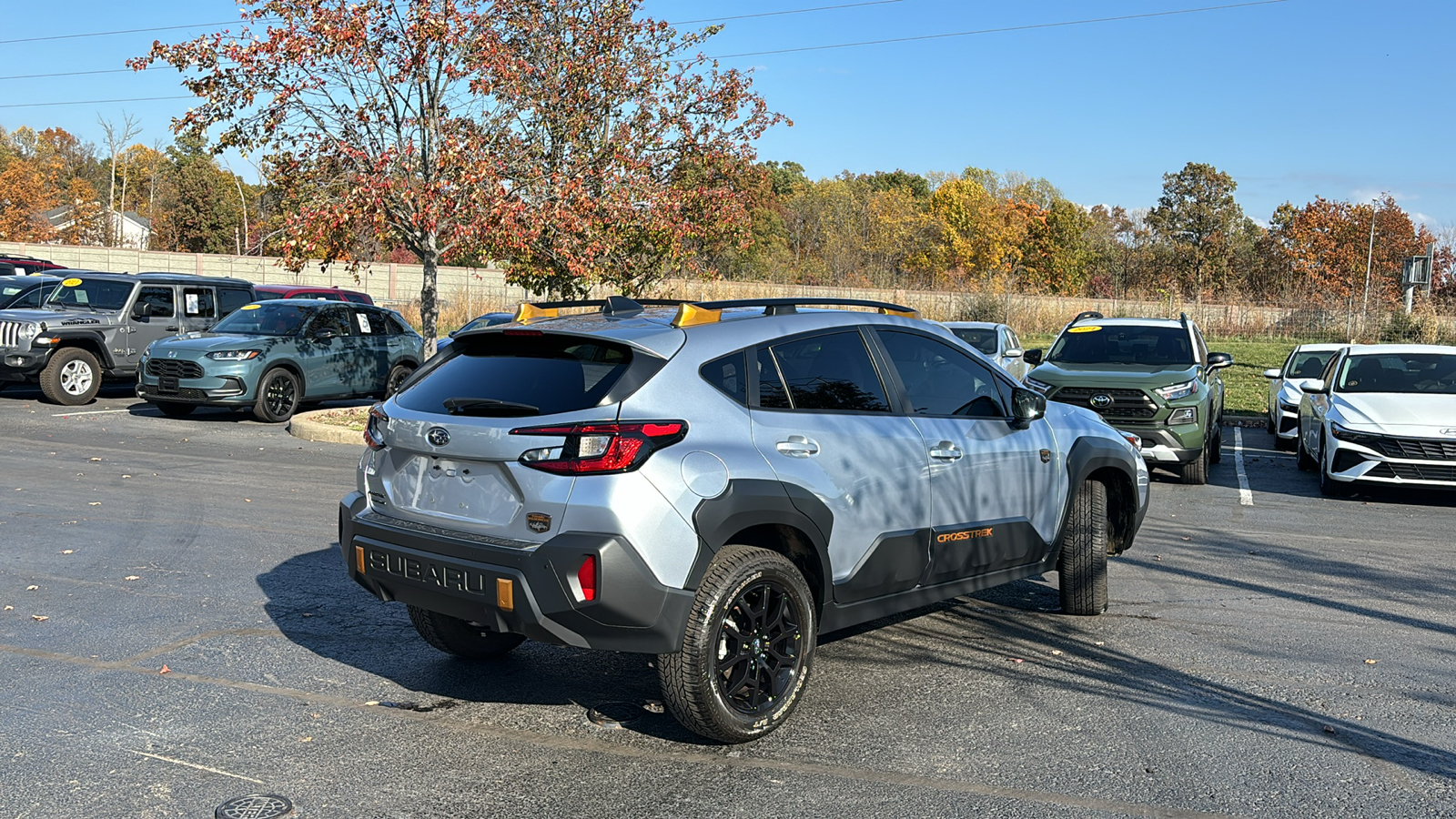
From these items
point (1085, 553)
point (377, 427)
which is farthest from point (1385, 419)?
point (377, 427)

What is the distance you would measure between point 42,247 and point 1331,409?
5031 cm

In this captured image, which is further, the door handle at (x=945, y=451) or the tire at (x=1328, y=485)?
the tire at (x=1328, y=485)

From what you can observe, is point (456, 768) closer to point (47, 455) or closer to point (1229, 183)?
point (47, 455)

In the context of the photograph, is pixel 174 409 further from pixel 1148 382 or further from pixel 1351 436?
pixel 1351 436

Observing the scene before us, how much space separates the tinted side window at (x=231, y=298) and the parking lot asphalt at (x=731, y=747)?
1146 centimetres

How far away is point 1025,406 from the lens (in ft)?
20.3

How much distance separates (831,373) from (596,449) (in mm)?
1369

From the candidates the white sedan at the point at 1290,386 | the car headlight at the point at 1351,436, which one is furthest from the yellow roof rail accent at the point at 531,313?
the white sedan at the point at 1290,386

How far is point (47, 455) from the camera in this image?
1277cm

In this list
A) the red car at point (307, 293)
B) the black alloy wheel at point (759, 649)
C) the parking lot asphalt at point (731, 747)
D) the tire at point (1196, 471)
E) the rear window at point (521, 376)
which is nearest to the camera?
the parking lot asphalt at point (731, 747)

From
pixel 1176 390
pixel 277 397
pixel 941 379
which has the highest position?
pixel 941 379

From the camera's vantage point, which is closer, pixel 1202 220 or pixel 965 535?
pixel 965 535

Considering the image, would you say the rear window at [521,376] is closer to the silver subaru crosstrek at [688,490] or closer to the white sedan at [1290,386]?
the silver subaru crosstrek at [688,490]

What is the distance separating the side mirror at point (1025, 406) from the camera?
619 centimetres
